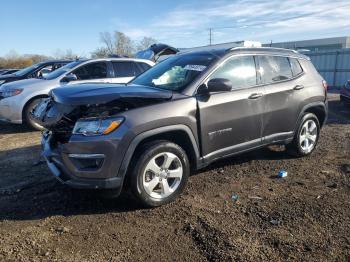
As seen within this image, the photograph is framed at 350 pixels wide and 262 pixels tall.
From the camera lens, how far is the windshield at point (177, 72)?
443 centimetres

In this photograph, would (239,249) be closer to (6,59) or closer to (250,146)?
(250,146)

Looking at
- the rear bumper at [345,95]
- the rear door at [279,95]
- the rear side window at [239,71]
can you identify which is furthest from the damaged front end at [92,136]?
the rear bumper at [345,95]

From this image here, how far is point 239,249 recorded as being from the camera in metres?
3.12

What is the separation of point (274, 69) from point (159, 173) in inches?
101

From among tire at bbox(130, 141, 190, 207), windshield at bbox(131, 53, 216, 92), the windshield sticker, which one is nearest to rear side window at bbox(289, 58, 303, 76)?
windshield at bbox(131, 53, 216, 92)

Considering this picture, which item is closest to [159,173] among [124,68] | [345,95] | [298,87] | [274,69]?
[274,69]

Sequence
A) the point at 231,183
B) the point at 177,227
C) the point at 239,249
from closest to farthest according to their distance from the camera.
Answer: the point at 239,249
the point at 177,227
the point at 231,183

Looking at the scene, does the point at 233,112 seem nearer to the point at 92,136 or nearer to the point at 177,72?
the point at 177,72

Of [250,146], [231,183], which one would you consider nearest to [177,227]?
[231,183]

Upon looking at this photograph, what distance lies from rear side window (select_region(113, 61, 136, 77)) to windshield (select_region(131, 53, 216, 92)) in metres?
4.24

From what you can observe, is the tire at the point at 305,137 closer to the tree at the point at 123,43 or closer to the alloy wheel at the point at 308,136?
the alloy wheel at the point at 308,136

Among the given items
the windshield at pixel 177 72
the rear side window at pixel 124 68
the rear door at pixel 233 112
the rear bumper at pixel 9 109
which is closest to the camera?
the rear door at pixel 233 112

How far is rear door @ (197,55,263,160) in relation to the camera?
4.27 meters

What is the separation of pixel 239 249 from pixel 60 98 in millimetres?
2459
